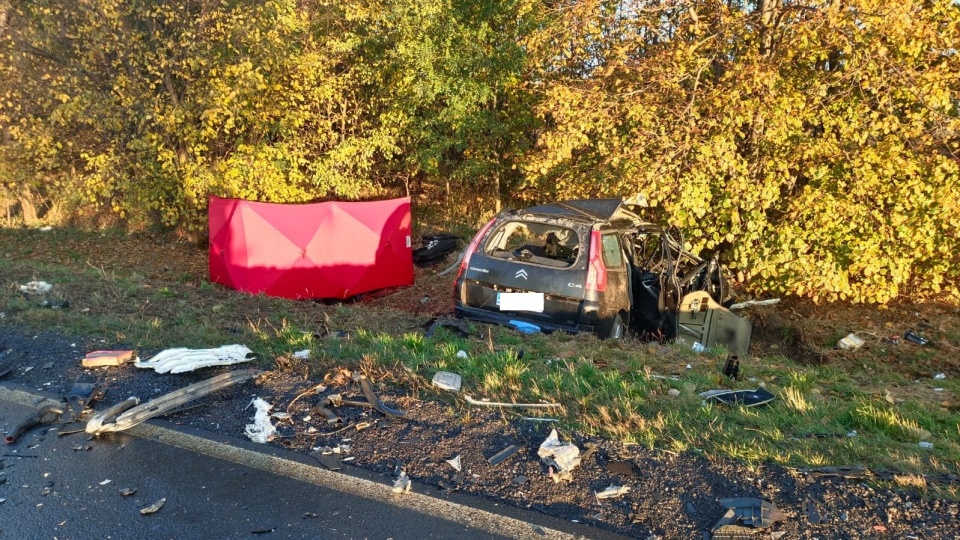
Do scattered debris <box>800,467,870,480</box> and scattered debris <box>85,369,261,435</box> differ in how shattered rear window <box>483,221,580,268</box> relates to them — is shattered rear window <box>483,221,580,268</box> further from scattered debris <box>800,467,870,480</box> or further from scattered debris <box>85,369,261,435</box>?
scattered debris <box>800,467,870,480</box>

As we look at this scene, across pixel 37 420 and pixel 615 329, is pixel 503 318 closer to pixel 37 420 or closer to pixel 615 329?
pixel 615 329

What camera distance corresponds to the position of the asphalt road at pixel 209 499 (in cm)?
321

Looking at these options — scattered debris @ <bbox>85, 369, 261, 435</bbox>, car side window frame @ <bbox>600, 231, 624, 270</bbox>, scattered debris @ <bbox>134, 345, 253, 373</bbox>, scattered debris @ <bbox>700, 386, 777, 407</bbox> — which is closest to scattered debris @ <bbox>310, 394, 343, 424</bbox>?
scattered debris @ <bbox>85, 369, 261, 435</bbox>

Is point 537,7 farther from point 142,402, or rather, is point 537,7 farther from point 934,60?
point 142,402

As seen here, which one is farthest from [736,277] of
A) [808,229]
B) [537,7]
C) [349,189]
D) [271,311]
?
[349,189]

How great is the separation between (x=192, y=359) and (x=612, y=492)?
11.4ft

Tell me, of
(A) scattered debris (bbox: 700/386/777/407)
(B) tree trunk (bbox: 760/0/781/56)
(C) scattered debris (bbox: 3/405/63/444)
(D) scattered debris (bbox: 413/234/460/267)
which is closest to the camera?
(C) scattered debris (bbox: 3/405/63/444)

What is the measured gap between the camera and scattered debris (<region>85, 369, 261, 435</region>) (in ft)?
14.2

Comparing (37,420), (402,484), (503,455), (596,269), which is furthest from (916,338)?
(37,420)

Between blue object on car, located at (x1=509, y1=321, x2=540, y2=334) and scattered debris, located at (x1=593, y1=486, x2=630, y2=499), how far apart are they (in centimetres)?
345

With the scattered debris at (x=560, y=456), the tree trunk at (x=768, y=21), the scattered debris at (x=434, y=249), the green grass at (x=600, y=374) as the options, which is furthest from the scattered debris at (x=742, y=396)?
the scattered debris at (x=434, y=249)

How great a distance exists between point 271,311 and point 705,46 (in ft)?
24.2

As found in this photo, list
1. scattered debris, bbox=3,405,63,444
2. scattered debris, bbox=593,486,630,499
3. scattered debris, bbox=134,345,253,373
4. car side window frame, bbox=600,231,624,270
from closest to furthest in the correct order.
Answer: scattered debris, bbox=593,486,630,499 → scattered debris, bbox=3,405,63,444 → scattered debris, bbox=134,345,253,373 → car side window frame, bbox=600,231,624,270

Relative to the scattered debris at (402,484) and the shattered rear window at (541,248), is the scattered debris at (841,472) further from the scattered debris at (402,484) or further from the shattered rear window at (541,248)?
the shattered rear window at (541,248)
